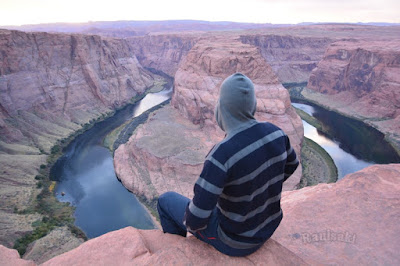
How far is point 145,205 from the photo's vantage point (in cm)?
2020

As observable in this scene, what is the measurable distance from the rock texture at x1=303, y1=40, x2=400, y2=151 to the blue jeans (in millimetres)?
39452

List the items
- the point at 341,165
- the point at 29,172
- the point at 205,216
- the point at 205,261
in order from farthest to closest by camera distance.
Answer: the point at 341,165 < the point at 29,172 < the point at 205,261 < the point at 205,216

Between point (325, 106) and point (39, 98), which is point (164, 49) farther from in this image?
point (325, 106)

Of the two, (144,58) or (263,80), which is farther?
(144,58)

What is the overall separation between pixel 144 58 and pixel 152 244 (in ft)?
315

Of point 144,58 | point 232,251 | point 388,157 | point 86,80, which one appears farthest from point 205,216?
point 144,58

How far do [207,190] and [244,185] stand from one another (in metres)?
0.39

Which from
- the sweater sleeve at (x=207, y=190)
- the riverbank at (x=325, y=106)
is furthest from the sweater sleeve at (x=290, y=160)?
the riverbank at (x=325, y=106)

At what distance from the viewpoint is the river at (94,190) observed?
1898 cm

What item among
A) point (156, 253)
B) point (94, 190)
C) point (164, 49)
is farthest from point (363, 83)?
point (164, 49)

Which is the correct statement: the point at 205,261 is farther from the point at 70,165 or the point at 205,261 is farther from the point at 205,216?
the point at 70,165

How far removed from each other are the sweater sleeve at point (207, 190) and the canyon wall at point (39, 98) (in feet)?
57.4

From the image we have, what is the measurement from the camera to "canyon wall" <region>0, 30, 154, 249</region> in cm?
2084

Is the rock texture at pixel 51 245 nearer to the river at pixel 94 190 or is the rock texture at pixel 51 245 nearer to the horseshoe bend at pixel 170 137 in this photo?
the horseshoe bend at pixel 170 137
